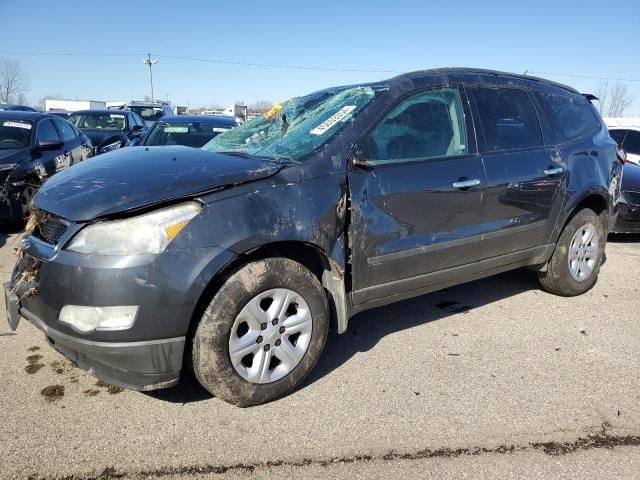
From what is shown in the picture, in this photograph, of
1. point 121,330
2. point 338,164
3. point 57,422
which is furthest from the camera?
point 338,164

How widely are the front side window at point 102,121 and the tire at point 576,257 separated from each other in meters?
10.7

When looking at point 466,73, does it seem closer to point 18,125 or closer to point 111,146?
point 18,125

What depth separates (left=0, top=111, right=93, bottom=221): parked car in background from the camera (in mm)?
6074

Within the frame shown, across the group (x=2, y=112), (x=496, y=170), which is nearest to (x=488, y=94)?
(x=496, y=170)

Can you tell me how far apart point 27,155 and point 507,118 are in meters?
5.75

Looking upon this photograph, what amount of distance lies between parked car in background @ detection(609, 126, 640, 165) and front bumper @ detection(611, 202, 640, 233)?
3289 millimetres

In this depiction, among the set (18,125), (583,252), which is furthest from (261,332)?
(18,125)

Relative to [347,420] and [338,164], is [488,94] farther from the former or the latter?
[347,420]

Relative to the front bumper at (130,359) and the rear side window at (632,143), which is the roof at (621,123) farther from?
the front bumper at (130,359)

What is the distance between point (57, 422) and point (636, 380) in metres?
3.36

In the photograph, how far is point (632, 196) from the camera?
6.75 metres

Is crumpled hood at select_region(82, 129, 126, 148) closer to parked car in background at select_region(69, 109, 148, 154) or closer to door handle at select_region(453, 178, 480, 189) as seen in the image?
parked car in background at select_region(69, 109, 148, 154)

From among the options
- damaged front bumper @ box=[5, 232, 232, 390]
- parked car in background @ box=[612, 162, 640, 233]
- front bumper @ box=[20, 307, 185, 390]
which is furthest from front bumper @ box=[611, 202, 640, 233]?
front bumper @ box=[20, 307, 185, 390]

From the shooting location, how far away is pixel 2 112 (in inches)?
282
